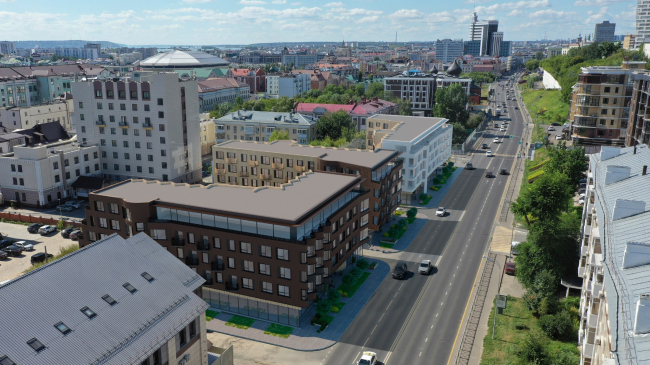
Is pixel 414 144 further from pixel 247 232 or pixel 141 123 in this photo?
pixel 141 123

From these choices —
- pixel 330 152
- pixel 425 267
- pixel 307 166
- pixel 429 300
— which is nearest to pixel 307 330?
pixel 429 300

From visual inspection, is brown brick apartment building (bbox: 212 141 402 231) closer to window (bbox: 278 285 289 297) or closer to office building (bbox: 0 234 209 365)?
window (bbox: 278 285 289 297)

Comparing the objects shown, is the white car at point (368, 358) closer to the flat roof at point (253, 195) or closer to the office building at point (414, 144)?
the flat roof at point (253, 195)

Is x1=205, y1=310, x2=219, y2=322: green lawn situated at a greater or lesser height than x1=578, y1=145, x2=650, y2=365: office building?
lesser

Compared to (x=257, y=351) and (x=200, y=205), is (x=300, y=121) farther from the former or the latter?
(x=257, y=351)

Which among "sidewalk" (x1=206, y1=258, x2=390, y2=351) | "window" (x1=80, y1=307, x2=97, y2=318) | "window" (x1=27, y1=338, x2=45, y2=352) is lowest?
"sidewalk" (x1=206, y1=258, x2=390, y2=351)

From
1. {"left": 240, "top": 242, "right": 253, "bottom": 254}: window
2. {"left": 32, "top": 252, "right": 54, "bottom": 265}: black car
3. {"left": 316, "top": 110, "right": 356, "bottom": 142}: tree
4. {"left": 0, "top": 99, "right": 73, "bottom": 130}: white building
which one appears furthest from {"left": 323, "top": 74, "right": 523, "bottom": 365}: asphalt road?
{"left": 0, "top": 99, "right": 73, "bottom": 130}: white building
